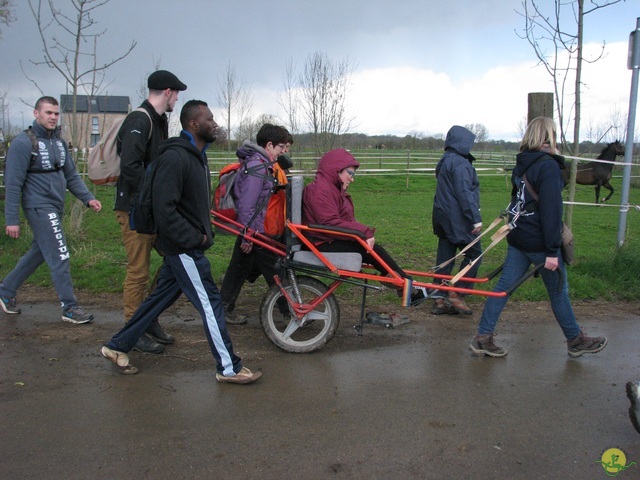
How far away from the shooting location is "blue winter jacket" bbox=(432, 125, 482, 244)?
584cm

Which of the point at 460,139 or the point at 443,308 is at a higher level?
the point at 460,139

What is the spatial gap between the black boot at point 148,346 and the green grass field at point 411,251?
1941mm

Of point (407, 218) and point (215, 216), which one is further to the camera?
point (407, 218)

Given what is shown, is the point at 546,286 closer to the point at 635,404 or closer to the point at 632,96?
the point at 635,404

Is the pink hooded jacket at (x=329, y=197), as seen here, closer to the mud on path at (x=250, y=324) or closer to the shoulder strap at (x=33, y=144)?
the mud on path at (x=250, y=324)

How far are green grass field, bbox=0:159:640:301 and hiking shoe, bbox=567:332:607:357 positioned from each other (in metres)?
1.64

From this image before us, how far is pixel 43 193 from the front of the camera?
5.31 meters

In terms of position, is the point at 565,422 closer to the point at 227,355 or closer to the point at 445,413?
the point at 445,413

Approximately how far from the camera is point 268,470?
2961 mm

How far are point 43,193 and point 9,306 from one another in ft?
3.89

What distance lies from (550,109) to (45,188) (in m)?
5.50

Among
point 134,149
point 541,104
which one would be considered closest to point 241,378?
point 134,149

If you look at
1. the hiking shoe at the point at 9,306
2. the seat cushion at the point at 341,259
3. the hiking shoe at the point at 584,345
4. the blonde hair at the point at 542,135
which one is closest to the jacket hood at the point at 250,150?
the seat cushion at the point at 341,259

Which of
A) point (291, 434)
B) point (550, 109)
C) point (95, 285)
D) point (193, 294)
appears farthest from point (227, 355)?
point (550, 109)
